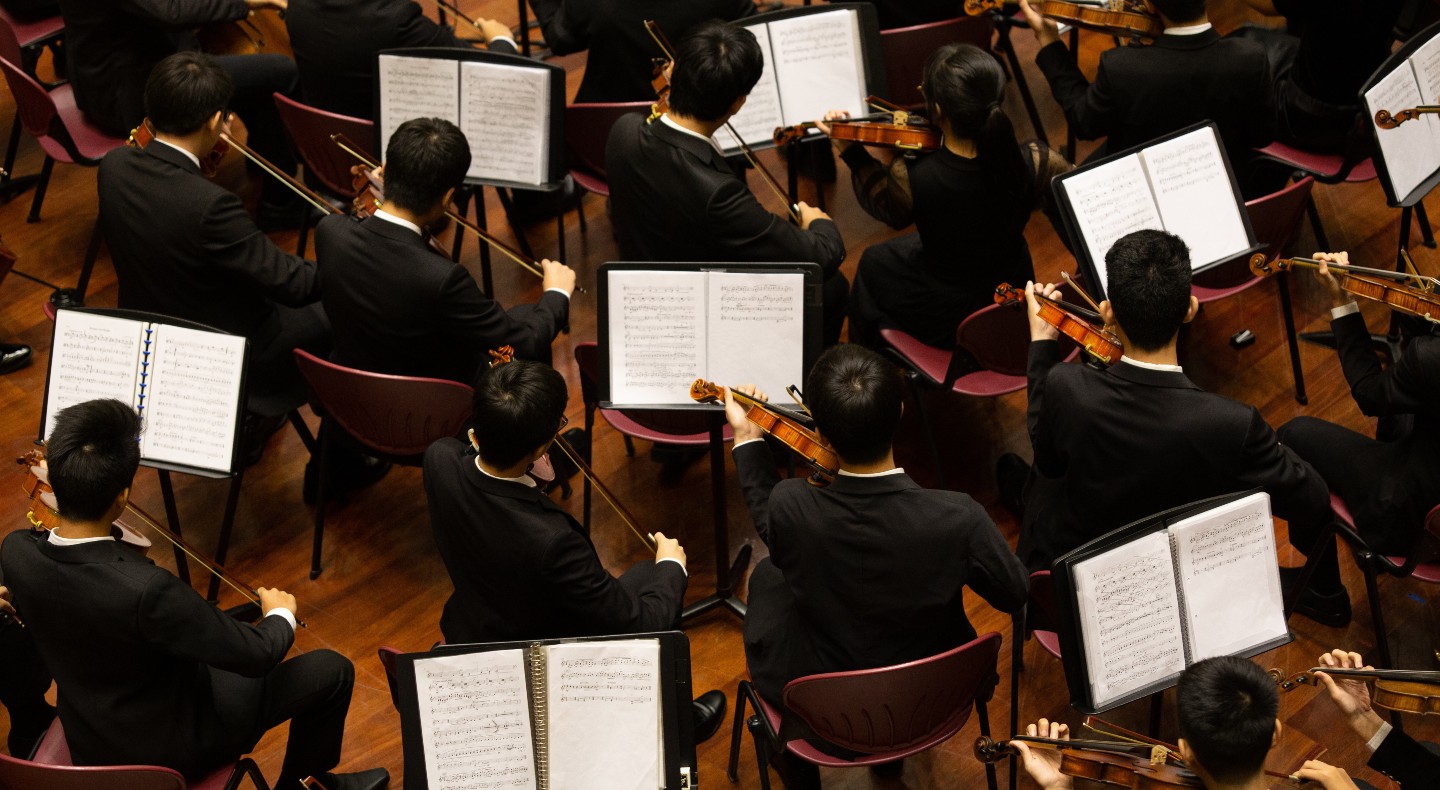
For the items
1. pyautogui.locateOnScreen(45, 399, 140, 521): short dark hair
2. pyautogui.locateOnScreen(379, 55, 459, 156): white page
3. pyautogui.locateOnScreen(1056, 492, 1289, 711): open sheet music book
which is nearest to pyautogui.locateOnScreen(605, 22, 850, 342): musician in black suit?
pyautogui.locateOnScreen(379, 55, 459, 156): white page

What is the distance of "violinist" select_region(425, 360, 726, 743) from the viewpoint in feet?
10.1

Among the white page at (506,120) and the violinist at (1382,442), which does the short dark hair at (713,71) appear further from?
the violinist at (1382,442)

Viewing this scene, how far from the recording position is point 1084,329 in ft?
11.5

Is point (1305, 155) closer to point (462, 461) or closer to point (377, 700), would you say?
point (462, 461)

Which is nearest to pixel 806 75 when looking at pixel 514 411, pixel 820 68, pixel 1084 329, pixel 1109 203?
pixel 820 68

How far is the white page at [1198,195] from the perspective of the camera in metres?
3.93

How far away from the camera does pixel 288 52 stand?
5469 millimetres

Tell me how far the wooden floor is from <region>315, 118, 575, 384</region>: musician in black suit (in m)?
0.70

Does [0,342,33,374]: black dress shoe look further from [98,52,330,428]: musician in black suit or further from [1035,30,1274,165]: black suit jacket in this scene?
[1035,30,1274,165]: black suit jacket

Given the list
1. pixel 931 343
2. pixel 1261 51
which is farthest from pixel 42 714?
pixel 1261 51

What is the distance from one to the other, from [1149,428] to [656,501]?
1724mm

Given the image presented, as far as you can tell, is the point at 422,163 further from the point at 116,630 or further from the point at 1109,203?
the point at 1109,203

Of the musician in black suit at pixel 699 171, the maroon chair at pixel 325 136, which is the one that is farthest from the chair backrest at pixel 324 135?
the musician in black suit at pixel 699 171

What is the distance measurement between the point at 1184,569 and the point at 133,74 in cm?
378
